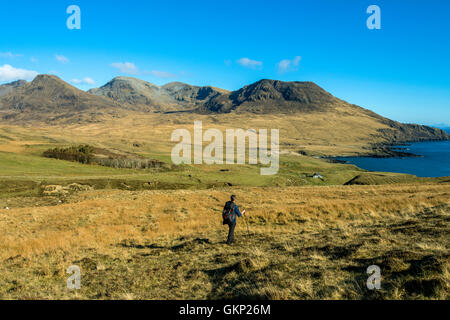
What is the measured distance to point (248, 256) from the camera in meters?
12.4

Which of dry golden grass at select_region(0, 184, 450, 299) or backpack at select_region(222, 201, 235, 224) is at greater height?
backpack at select_region(222, 201, 235, 224)

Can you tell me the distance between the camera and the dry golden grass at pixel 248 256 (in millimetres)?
8797

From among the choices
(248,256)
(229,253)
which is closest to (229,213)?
(229,253)

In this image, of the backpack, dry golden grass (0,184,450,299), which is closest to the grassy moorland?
dry golden grass (0,184,450,299)

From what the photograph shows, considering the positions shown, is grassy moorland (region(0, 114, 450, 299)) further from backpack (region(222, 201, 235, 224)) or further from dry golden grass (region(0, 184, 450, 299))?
backpack (region(222, 201, 235, 224))

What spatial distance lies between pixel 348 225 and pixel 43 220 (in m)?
25.7

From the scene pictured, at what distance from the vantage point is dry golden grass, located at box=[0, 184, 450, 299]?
28.9ft

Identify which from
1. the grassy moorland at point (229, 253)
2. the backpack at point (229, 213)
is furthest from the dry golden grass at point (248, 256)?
the backpack at point (229, 213)

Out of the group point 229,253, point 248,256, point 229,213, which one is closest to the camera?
point 248,256

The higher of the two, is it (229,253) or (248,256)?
(248,256)

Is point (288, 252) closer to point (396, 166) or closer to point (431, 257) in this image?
point (431, 257)

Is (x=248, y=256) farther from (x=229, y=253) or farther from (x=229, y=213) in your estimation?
(x=229, y=213)
